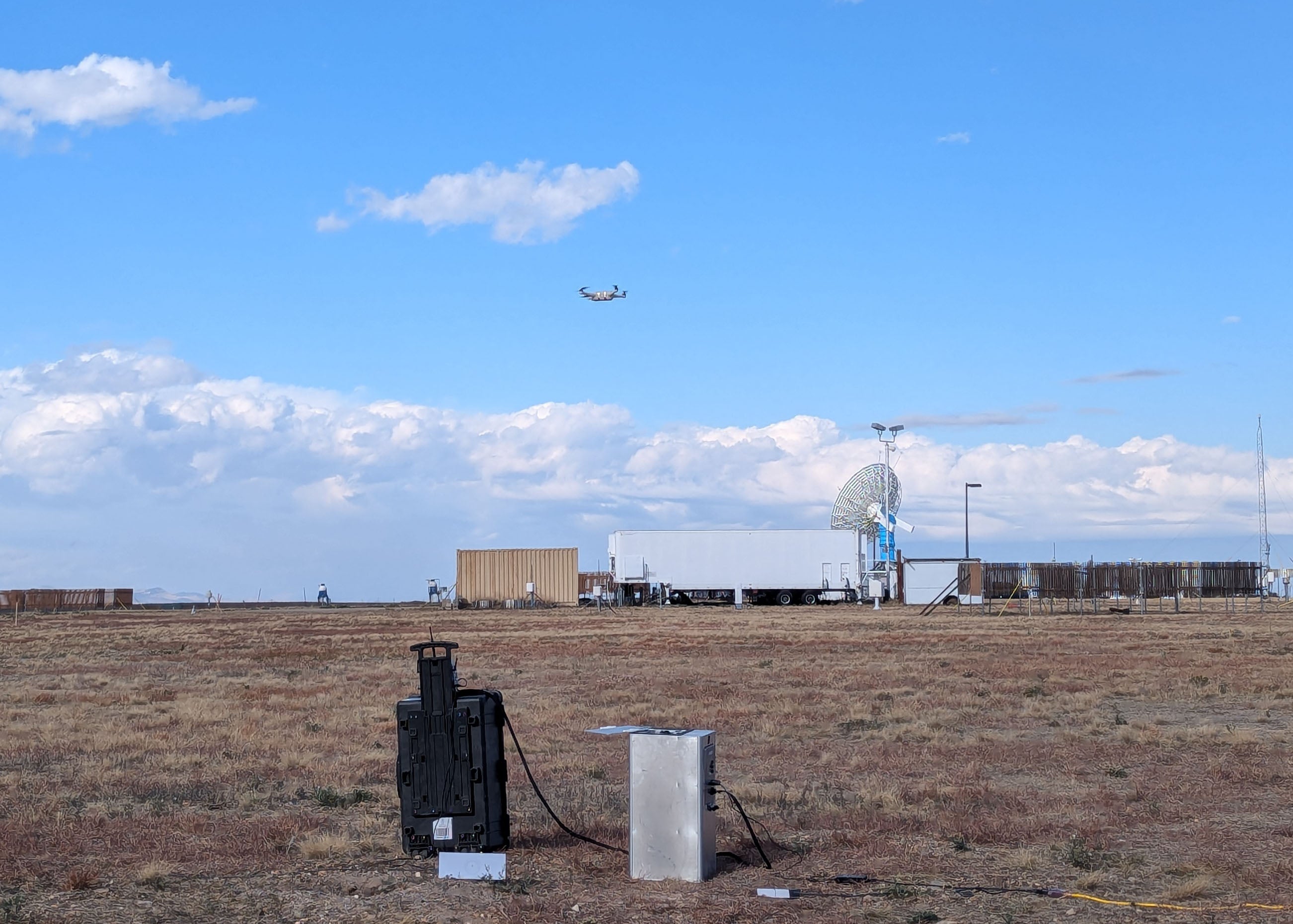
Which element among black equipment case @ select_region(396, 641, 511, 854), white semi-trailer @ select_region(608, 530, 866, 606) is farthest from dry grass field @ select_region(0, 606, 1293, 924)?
white semi-trailer @ select_region(608, 530, 866, 606)

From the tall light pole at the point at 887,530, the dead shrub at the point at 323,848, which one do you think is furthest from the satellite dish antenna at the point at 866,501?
the dead shrub at the point at 323,848

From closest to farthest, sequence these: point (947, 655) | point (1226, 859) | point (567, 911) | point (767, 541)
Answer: point (567, 911) < point (1226, 859) < point (947, 655) < point (767, 541)

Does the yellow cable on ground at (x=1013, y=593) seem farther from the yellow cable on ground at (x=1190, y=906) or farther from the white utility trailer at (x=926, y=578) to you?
the yellow cable on ground at (x=1190, y=906)

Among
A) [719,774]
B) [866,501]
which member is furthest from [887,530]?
[719,774]

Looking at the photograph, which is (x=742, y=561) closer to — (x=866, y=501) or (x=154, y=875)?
(x=866, y=501)

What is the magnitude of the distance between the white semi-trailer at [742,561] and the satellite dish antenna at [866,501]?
236 cm

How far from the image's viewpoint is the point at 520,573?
82.0 m

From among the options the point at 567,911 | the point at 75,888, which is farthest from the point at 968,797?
the point at 75,888

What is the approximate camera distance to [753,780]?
13117mm

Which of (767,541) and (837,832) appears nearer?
(837,832)

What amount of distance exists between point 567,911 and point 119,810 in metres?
5.59

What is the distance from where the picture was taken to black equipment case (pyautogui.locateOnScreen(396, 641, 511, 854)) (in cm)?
883

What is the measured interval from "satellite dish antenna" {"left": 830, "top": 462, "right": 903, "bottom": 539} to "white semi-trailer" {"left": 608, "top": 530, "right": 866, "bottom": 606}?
7.76 ft

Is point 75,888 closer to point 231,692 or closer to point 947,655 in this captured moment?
point 231,692
